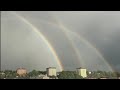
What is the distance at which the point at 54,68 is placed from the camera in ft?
31.2
